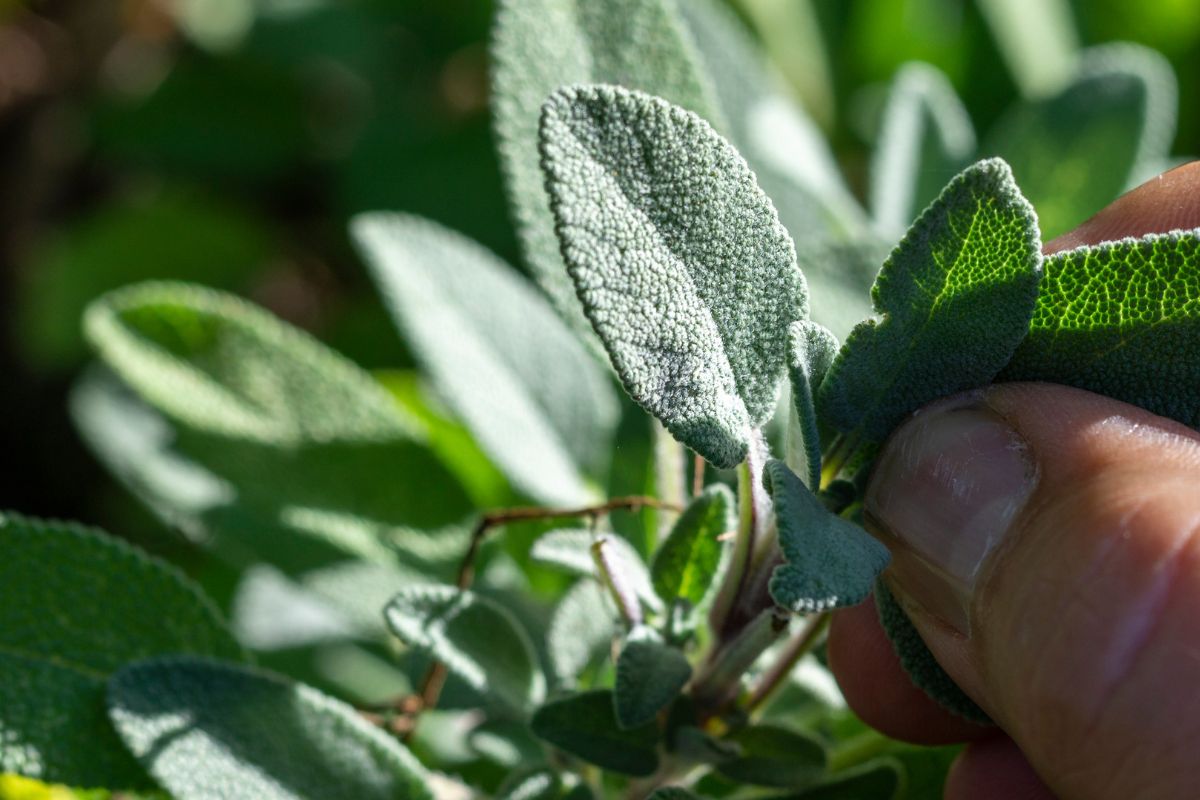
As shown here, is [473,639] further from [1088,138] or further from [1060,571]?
[1088,138]

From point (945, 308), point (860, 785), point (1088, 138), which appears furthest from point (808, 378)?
point (1088, 138)

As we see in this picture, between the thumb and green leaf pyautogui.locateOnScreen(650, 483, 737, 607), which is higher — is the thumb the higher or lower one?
the higher one

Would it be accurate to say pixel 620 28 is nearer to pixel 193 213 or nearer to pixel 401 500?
pixel 401 500

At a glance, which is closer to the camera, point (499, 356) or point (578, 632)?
point (578, 632)

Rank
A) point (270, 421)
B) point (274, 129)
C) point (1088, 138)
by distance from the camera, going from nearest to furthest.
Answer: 1. point (270, 421)
2. point (1088, 138)
3. point (274, 129)

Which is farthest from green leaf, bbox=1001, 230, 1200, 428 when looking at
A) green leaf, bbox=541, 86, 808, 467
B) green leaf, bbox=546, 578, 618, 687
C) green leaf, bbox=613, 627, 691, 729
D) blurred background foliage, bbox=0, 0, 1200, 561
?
blurred background foliage, bbox=0, 0, 1200, 561

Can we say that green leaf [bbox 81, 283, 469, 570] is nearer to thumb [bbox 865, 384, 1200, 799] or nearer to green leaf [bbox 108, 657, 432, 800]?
green leaf [bbox 108, 657, 432, 800]

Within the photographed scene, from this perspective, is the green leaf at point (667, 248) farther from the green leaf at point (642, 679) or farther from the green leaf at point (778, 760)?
the green leaf at point (778, 760)
